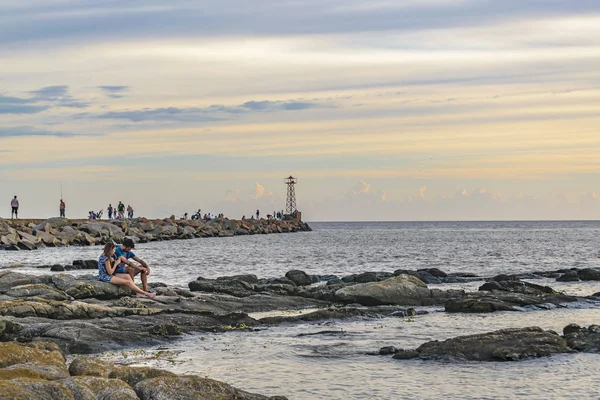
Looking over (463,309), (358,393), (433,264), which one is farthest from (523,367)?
(433,264)

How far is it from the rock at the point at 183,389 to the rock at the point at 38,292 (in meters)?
11.2

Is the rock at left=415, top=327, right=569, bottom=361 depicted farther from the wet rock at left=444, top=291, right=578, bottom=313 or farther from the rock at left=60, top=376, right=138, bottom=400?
the rock at left=60, top=376, right=138, bottom=400

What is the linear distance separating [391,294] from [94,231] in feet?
184

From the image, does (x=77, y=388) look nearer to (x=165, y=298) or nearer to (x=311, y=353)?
(x=311, y=353)

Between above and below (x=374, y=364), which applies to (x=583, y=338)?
above

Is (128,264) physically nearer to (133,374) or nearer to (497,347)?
(497,347)

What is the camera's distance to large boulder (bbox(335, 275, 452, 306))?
87.4 ft

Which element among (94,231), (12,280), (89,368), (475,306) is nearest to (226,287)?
(12,280)

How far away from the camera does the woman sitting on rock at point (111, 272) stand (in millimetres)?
23172

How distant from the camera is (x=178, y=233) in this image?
323 ft

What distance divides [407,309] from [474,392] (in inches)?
420

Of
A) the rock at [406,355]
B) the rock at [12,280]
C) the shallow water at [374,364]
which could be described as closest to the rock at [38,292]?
the rock at [12,280]

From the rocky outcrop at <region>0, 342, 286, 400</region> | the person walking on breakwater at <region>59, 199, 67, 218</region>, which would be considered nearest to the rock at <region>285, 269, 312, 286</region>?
the rocky outcrop at <region>0, 342, 286, 400</region>

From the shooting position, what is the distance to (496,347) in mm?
17250
